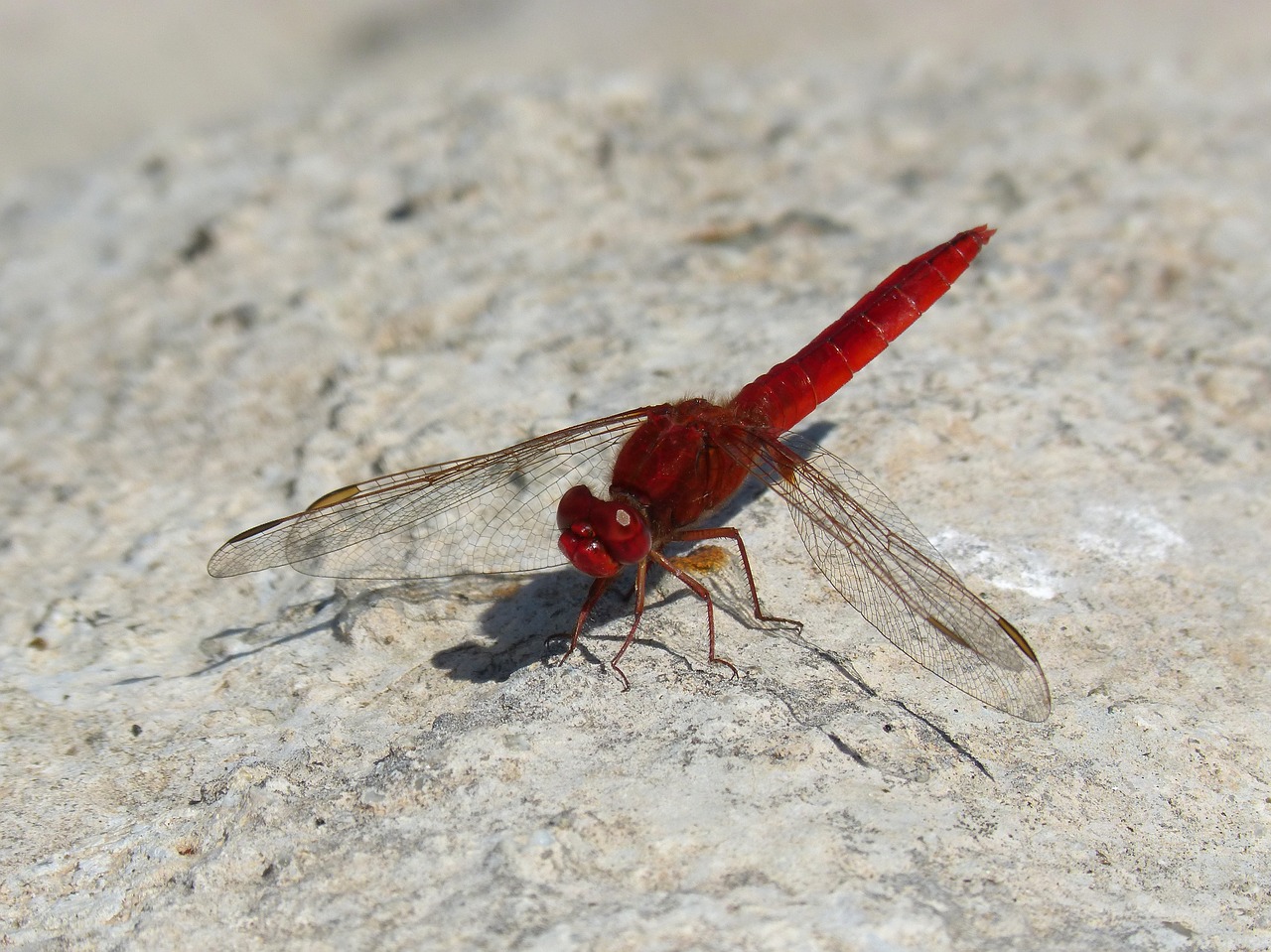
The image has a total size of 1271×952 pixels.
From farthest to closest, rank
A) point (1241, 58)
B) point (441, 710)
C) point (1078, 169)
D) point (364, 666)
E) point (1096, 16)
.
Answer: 1. point (1096, 16)
2. point (1241, 58)
3. point (1078, 169)
4. point (364, 666)
5. point (441, 710)

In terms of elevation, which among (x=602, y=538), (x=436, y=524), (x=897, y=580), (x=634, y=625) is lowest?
(x=897, y=580)

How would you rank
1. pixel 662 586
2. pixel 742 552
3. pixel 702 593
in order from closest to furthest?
pixel 702 593 → pixel 742 552 → pixel 662 586

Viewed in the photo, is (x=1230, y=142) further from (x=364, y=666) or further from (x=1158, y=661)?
(x=364, y=666)

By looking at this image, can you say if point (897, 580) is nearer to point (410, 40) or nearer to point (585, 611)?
point (585, 611)

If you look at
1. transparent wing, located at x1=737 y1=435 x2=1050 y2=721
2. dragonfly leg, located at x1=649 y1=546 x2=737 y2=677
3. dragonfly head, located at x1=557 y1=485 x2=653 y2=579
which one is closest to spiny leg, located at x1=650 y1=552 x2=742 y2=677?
dragonfly leg, located at x1=649 y1=546 x2=737 y2=677

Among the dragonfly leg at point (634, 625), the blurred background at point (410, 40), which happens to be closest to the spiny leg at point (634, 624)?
the dragonfly leg at point (634, 625)

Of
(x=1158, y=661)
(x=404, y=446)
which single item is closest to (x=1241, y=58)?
(x=1158, y=661)

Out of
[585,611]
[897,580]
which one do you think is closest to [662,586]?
[585,611]
